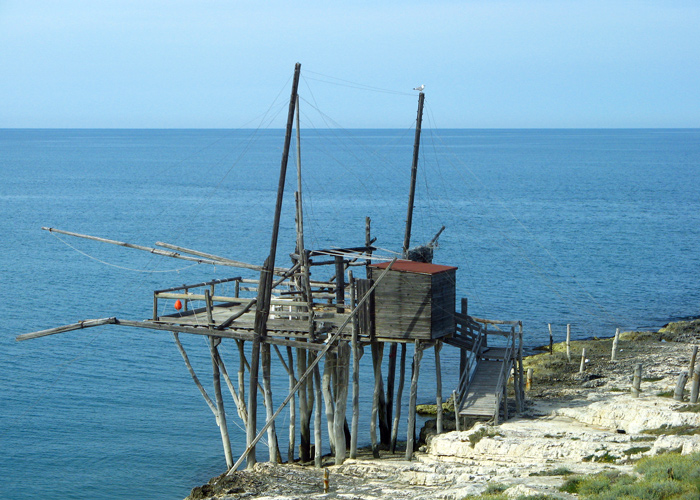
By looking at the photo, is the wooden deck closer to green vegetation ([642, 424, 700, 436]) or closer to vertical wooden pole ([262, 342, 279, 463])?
green vegetation ([642, 424, 700, 436])

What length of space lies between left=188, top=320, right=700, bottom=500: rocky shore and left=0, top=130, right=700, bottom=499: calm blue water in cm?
524

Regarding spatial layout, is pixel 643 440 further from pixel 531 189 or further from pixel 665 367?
pixel 531 189

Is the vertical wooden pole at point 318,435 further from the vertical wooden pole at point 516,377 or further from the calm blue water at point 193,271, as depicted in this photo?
the vertical wooden pole at point 516,377

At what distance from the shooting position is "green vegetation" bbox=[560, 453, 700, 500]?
1431 centimetres

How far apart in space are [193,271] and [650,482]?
4606 cm

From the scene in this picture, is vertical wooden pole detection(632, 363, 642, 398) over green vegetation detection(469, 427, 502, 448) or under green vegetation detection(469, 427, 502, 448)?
over

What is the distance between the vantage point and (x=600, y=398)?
84.4 feet

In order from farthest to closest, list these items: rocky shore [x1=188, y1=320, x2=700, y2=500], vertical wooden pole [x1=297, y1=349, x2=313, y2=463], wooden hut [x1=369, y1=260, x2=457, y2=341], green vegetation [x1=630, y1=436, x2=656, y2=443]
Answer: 1. vertical wooden pole [x1=297, y1=349, x2=313, y2=463]
2. wooden hut [x1=369, y1=260, x2=457, y2=341]
3. green vegetation [x1=630, y1=436, x2=656, y2=443]
4. rocky shore [x1=188, y1=320, x2=700, y2=500]

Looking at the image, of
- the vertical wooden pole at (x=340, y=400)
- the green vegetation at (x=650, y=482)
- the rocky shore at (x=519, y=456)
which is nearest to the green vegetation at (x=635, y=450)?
the rocky shore at (x=519, y=456)

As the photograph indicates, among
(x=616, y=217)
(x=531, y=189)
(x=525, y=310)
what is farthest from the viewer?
(x=531, y=189)

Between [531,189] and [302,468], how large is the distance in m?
109

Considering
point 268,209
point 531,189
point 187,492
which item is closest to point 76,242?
point 268,209

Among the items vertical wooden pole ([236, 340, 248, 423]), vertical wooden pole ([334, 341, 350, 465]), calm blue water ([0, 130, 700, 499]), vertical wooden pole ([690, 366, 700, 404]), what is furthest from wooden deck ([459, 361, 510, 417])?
calm blue water ([0, 130, 700, 499])

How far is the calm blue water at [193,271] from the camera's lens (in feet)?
92.4
